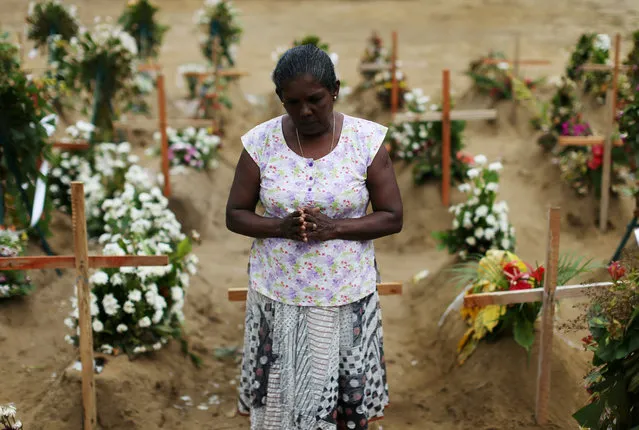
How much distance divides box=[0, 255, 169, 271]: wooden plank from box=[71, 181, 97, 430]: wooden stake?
53mm

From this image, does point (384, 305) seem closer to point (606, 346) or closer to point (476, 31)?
point (606, 346)

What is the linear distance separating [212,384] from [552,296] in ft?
7.29

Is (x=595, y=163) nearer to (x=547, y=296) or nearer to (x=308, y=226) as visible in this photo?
(x=547, y=296)

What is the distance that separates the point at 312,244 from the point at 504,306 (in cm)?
192

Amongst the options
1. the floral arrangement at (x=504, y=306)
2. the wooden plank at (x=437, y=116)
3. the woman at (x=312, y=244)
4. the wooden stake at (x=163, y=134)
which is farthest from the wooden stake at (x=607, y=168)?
the woman at (x=312, y=244)

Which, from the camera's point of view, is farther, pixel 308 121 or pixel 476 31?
pixel 476 31

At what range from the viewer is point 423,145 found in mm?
8836

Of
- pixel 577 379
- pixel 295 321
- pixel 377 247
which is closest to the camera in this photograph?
pixel 295 321

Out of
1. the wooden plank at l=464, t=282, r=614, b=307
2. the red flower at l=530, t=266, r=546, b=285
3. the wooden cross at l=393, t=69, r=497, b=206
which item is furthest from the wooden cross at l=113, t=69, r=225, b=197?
the wooden plank at l=464, t=282, r=614, b=307

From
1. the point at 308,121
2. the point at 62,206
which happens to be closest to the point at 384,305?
the point at 62,206

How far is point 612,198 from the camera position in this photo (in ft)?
26.1

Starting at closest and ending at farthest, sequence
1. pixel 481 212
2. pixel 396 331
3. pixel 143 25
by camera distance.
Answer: pixel 481 212 → pixel 396 331 → pixel 143 25

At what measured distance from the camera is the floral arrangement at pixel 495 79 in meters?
10.3

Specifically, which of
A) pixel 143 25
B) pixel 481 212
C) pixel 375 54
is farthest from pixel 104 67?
pixel 481 212
